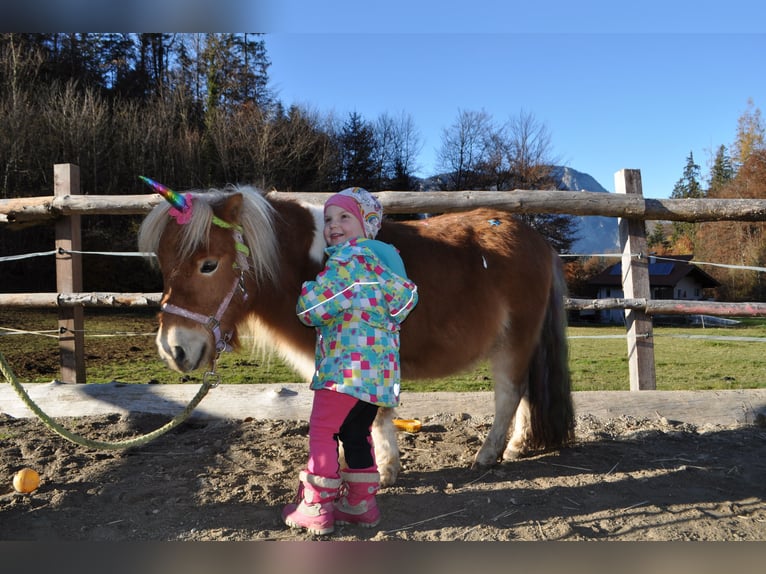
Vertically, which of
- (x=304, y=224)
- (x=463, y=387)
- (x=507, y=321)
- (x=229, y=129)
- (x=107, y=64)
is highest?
(x=107, y=64)

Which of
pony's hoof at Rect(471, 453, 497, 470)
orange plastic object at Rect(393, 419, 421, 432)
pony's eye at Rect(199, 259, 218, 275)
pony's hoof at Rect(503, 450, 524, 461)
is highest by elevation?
pony's eye at Rect(199, 259, 218, 275)

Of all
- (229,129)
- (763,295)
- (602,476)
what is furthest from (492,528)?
(763,295)

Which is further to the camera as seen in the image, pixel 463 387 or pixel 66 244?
pixel 463 387

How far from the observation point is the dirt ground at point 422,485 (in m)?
2.56

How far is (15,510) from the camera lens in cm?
275

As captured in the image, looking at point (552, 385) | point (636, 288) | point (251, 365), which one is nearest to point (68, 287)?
point (552, 385)

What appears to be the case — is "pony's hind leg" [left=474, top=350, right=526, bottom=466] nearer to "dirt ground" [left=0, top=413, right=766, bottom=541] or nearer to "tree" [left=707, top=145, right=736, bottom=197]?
"dirt ground" [left=0, top=413, right=766, bottom=541]

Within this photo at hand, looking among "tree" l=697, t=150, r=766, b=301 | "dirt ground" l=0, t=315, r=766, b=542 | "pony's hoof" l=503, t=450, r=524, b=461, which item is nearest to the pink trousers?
"dirt ground" l=0, t=315, r=766, b=542

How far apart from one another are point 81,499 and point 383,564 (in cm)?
192

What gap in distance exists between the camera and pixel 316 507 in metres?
2.56

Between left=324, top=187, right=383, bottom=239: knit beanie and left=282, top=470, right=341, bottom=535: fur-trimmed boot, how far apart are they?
4.02 feet

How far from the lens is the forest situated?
18.5 metres

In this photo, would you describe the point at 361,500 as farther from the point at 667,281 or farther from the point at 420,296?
the point at 667,281

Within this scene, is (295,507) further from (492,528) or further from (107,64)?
(107,64)
